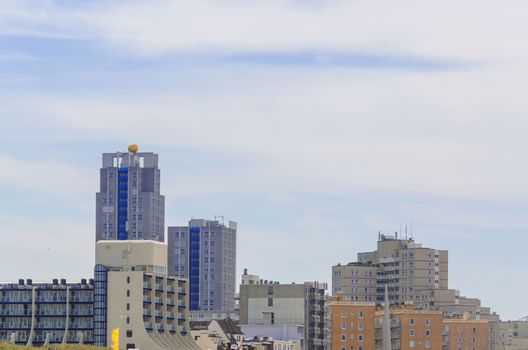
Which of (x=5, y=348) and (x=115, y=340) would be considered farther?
(x=5, y=348)

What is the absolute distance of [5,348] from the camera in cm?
19625

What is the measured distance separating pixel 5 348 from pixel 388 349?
161 feet

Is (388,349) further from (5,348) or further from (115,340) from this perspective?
(115,340)

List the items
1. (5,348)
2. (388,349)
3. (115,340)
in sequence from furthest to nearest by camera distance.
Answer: (5,348), (388,349), (115,340)

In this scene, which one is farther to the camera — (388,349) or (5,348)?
(5,348)

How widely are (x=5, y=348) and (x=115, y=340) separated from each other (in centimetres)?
11436

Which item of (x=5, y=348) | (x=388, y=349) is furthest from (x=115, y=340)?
(x=5, y=348)

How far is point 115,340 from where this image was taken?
8512cm

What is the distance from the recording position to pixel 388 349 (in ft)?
588

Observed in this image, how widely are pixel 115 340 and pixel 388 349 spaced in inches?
3824

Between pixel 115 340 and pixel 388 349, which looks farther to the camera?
pixel 388 349

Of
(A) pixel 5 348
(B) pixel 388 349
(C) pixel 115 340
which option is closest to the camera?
(C) pixel 115 340
